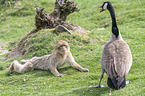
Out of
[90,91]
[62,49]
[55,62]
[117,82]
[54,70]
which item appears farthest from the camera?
[55,62]

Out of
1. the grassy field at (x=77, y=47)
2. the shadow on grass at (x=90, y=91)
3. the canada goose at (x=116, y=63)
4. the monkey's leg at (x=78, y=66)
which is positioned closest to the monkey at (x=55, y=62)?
the monkey's leg at (x=78, y=66)

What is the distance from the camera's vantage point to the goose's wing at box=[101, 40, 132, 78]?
6512 mm

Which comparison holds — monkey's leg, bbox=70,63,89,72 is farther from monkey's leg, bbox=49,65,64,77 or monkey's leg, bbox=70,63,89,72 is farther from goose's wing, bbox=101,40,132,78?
goose's wing, bbox=101,40,132,78

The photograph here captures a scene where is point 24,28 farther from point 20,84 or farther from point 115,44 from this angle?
point 115,44

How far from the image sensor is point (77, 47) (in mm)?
13484

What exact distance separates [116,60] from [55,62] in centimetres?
428

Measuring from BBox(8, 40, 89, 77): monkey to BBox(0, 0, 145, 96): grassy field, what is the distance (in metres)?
0.26

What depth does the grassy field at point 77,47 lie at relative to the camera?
847 centimetres

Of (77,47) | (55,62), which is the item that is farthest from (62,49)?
(77,47)

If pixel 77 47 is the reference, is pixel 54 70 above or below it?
below

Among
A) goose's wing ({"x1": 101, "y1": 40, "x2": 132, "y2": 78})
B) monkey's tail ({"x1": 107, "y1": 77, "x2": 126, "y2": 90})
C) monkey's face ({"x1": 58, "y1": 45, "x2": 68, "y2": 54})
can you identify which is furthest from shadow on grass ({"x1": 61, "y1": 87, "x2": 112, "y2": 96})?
monkey's face ({"x1": 58, "y1": 45, "x2": 68, "y2": 54})

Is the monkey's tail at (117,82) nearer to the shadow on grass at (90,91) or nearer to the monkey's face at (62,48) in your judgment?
the shadow on grass at (90,91)

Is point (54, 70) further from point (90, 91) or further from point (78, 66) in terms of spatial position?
point (90, 91)

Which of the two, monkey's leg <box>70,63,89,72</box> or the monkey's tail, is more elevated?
the monkey's tail
